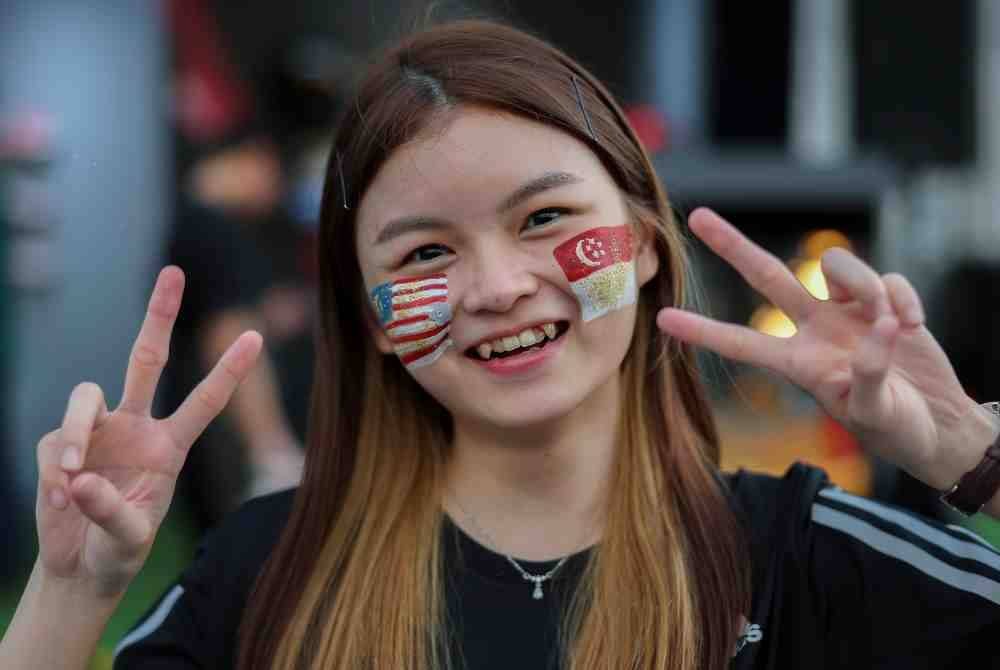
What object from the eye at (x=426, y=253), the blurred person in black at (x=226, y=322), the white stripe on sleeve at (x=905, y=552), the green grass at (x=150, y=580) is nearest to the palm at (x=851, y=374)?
the white stripe on sleeve at (x=905, y=552)

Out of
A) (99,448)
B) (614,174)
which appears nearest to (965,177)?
(614,174)

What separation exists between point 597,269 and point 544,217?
11cm

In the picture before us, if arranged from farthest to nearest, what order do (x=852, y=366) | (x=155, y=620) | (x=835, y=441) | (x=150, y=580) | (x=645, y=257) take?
(x=150, y=580) < (x=835, y=441) < (x=645, y=257) < (x=155, y=620) < (x=852, y=366)

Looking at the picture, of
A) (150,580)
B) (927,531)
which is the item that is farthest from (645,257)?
(150,580)

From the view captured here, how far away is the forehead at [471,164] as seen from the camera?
6.22 feet

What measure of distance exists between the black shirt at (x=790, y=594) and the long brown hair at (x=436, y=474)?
4 centimetres

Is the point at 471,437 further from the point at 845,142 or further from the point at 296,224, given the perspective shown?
the point at 845,142

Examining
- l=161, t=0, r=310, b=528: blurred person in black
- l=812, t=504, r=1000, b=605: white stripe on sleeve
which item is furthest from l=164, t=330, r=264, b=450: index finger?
l=161, t=0, r=310, b=528: blurred person in black

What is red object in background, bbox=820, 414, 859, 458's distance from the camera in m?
4.18

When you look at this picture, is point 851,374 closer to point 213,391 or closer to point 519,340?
point 519,340

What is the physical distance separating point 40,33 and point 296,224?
177 cm

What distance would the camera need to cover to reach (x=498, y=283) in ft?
6.15

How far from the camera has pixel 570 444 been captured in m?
2.05

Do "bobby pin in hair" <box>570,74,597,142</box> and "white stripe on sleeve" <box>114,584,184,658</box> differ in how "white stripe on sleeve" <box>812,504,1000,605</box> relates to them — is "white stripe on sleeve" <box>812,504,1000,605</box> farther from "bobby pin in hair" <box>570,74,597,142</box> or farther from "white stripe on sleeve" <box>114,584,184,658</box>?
"white stripe on sleeve" <box>114,584,184,658</box>
